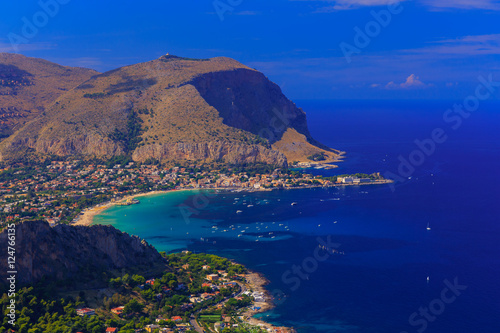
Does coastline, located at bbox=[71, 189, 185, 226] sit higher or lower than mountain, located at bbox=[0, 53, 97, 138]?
lower

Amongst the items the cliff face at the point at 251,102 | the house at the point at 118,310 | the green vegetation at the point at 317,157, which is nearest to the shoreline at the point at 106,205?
the green vegetation at the point at 317,157

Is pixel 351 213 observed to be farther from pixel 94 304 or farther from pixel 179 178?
pixel 94 304

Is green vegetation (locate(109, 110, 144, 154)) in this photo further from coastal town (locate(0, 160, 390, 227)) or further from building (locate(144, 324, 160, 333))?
building (locate(144, 324, 160, 333))

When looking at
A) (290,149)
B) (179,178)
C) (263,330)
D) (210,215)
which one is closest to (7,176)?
(179,178)

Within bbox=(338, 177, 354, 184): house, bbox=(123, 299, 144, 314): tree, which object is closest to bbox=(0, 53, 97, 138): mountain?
bbox=(338, 177, 354, 184): house

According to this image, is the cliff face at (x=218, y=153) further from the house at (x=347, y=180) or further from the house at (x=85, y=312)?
the house at (x=85, y=312)

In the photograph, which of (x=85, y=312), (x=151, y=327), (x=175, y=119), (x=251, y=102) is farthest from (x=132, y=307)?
(x=251, y=102)
